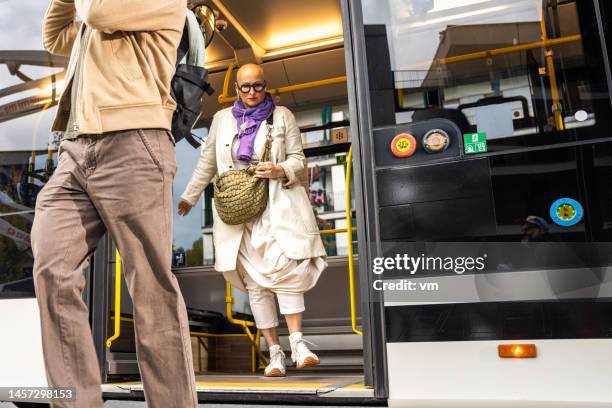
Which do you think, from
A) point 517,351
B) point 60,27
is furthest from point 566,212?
point 60,27

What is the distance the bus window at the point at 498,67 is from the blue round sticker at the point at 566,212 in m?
0.21

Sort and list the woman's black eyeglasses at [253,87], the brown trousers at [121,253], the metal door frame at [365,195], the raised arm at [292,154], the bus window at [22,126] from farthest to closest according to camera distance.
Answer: the woman's black eyeglasses at [253,87]
the raised arm at [292,154]
the bus window at [22,126]
the metal door frame at [365,195]
the brown trousers at [121,253]

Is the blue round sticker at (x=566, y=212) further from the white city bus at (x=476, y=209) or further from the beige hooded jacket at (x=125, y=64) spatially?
the beige hooded jacket at (x=125, y=64)

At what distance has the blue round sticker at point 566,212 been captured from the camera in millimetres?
2014

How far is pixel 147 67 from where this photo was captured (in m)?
1.69

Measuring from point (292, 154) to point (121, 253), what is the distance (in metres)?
1.83

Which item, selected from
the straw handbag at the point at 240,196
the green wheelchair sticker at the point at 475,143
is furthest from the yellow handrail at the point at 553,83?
the straw handbag at the point at 240,196

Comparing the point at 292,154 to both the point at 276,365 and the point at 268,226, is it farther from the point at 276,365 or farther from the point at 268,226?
the point at 276,365

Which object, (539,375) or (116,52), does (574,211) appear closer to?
(539,375)

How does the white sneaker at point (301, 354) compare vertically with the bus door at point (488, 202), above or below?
below

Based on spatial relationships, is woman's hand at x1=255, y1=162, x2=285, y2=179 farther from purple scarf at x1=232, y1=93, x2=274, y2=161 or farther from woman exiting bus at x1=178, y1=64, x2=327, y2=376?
purple scarf at x1=232, y1=93, x2=274, y2=161

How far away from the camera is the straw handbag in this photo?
3150mm

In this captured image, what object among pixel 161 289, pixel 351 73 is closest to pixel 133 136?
pixel 161 289

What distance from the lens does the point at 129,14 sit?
63.4 inches
